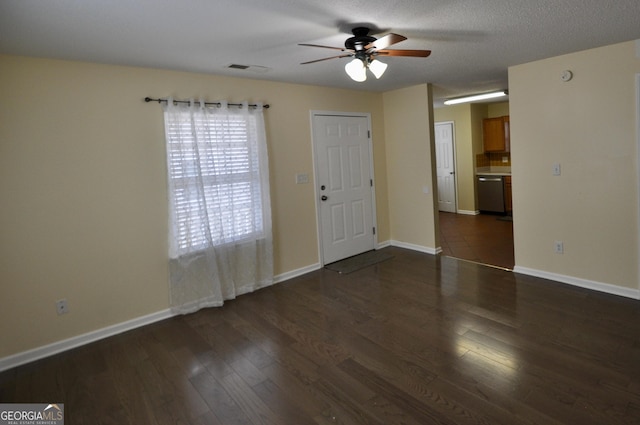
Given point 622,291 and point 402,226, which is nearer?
point 622,291

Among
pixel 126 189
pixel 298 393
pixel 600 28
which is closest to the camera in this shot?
pixel 298 393

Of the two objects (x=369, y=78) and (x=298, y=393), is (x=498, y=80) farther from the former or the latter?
(x=298, y=393)

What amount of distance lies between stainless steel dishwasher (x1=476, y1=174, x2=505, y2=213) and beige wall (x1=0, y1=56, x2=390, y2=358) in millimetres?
5679

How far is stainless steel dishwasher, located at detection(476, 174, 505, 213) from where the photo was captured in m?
7.31

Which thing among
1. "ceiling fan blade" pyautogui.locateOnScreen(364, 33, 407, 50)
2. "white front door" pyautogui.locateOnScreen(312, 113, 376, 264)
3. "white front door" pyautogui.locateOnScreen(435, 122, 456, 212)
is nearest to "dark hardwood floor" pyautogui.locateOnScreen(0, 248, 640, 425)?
"white front door" pyautogui.locateOnScreen(312, 113, 376, 264)

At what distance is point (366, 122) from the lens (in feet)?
17.3

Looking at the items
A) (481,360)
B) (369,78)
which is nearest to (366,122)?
(369,78)

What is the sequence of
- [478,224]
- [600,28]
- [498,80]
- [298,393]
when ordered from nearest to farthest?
[298,393] < [600,28] < [498,80] < [478,224]

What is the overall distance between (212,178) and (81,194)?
113 centimetres

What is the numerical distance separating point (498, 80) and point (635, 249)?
262cm

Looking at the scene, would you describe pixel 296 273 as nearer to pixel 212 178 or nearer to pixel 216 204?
pixel 216 204

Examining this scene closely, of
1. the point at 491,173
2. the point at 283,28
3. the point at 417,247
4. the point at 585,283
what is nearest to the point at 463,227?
the point at 491,173

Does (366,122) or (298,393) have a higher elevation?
(366,122)

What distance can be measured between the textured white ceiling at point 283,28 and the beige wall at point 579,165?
0.29 m
